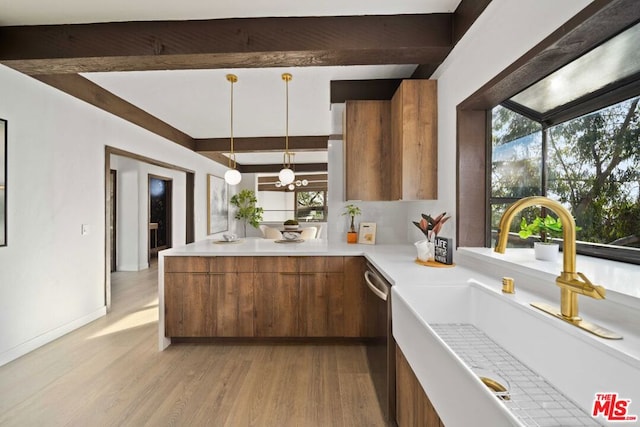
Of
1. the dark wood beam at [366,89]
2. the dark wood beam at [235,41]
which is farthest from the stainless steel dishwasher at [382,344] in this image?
the dark wood beam at [366,89]

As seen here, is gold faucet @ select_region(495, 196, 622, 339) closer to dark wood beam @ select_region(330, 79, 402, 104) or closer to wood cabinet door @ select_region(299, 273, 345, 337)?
wood cabinet door @ select_region(299, 273, 345, 337)

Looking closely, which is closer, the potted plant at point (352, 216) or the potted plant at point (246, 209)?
the potted plant at point (352, 216)

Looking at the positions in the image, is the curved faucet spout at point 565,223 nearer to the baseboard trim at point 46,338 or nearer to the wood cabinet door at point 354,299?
the wood cabinet door at point 354,299

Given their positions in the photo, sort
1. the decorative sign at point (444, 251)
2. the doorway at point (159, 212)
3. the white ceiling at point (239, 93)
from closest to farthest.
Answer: the decorative sign at point (444, 251) < the white ceiling at point (239, 93) < the doorway at point (159, 212)

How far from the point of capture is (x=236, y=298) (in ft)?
8.41

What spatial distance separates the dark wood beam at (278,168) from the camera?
27.9ft

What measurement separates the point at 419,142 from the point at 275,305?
1.83m

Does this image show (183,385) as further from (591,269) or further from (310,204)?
(310,204)

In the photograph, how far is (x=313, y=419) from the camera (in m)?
1.69

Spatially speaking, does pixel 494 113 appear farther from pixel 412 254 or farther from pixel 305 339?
pixel 305 339

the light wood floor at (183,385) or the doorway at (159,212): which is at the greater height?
the doorway at (159,212)

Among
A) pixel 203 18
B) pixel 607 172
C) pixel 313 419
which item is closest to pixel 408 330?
pixel 313 419

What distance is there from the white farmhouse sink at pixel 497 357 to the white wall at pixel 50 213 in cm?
307

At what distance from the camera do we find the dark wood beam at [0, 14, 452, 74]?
2.07 m
